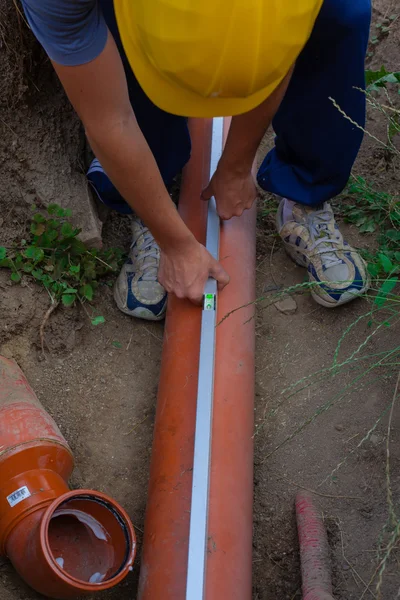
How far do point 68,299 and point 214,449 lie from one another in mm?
772

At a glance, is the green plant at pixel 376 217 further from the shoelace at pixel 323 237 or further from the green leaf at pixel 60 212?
the green leaf at pixel 60 212

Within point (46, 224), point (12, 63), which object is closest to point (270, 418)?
point (46, 224)

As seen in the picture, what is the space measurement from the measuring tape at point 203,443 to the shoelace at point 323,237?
38cm


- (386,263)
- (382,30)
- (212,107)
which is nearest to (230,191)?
(386,263)

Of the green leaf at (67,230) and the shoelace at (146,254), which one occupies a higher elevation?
the green leaf at (67,230)

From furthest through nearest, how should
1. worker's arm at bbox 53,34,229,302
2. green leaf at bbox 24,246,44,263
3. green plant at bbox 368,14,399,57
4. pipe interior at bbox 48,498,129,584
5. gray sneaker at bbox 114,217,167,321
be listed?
green plant at bbox 368,14,399,57 < gray sneaker at bbox 114,217,167,321 < green leaf at bbox 24,246,44,263 < pipe interior at bbox 48,498,129,584 < worker's arm at bbox 53,34,229,302

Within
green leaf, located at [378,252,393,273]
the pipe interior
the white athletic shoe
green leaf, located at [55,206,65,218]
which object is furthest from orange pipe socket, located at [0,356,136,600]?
green leaf, located at [378,252,393,273]

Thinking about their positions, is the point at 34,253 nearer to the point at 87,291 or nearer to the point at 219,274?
the point at 87,291

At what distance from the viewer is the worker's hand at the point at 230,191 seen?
2.12 metres

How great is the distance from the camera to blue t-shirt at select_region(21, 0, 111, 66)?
1.29 m

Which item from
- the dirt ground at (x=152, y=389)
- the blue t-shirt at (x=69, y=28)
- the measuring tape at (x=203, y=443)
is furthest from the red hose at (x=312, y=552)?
the blue t-shirt at (x=69, y=28)

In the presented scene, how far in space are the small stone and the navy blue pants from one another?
35 centimetres

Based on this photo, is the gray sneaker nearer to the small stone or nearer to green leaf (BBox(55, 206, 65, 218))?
green leaf (BBox(55, 206, 65, 218))

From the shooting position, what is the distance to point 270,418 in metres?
2.04
